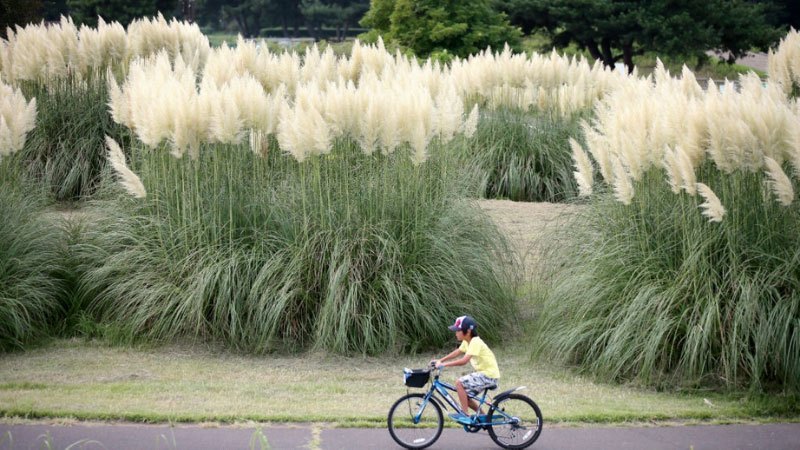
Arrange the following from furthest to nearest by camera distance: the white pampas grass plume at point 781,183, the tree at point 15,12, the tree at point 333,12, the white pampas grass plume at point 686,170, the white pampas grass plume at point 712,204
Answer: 1. the tree at point 333,12
2. the tree at point 15,12
3. the white pampas grass plume at point 686,170
4. the white pampas grass plume at point 712,204
5. the white pampas grass plume at point 781,183

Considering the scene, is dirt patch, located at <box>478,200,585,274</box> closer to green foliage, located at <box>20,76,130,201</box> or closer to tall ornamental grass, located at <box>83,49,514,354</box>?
tall ornamental grass, located at <box>83,49,514,354</box>

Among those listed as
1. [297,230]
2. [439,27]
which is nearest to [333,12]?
[439,27]

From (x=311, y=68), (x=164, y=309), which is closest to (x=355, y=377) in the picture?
(x=164, y=309)

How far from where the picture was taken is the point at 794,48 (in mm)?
13125

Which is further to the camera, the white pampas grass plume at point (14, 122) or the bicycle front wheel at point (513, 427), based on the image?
the white pampas grass plume at point (14, 122)

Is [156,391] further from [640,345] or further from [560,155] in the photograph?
[560,155]

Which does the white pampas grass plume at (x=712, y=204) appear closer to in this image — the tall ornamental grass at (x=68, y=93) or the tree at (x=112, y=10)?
the tall ornamental grass at (x=68, y=93)

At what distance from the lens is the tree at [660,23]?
109ft

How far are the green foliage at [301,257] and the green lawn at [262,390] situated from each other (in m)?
0.27

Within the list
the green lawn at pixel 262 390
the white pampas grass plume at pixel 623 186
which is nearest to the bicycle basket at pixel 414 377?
the green lawn at pixel 262 390

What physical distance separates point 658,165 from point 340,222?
8.29 feet

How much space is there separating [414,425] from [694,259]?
8.20 ft

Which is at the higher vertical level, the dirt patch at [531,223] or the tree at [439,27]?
the tree at [439,27]

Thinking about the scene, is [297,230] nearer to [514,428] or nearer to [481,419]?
[481,419]
